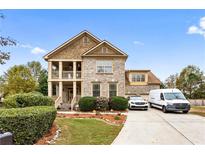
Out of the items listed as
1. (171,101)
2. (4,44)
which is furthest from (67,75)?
(4,44)

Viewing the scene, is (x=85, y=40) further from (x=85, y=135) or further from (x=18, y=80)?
(x=85, y=135)

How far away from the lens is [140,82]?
94.0 feet

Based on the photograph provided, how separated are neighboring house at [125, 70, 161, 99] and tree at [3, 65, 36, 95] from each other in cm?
1357

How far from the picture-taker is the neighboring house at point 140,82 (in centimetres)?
2711

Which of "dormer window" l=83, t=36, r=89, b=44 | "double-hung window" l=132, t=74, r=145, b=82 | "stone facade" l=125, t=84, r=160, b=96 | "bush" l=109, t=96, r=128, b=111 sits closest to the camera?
"bush" l=109, t=96, r=128, b=111

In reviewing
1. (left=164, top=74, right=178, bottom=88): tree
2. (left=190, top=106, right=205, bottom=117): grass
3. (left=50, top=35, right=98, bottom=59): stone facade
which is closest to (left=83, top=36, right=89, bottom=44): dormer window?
(left=50, top=35, right=98, bottom=59): stone facade

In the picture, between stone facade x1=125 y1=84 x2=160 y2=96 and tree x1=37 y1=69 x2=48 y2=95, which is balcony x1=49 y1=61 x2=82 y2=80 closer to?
tree x1=37 y1=69 x2=48 y2=95

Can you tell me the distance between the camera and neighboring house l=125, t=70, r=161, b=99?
2711cm

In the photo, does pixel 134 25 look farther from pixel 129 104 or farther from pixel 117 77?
pixel 117 77

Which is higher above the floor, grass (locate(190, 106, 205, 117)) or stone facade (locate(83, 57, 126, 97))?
stone facade (locate(83, 57, 126, 97))

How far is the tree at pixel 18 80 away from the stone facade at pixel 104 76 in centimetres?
894

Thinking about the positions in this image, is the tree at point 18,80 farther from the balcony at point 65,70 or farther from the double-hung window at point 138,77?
the double-hung window at point 138,77

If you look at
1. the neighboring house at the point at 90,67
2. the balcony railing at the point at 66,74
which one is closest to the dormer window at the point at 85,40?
the neighboring house at the point at 90,67
